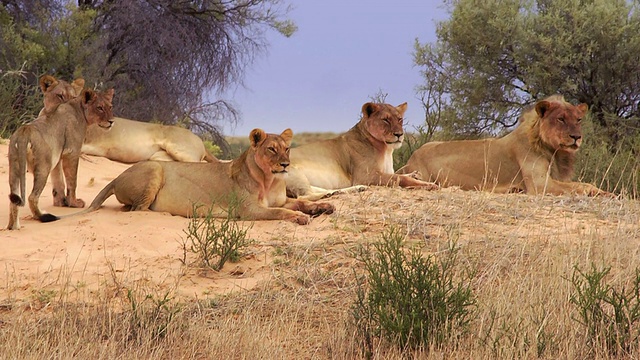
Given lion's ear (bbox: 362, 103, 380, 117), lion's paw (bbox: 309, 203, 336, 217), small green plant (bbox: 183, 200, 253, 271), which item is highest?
lion's ear (bbox: 362, 103, 380, 117)

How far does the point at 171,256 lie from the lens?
7.21m

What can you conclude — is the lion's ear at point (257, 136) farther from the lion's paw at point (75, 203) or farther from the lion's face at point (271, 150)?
the lion's paw at point (75, 203)

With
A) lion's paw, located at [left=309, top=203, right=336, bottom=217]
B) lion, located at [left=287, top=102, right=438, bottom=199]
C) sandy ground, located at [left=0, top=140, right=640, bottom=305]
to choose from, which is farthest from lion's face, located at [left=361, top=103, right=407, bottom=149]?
Answer: lion's paw, located at [left=309, top=203, right=336, bottom=217]

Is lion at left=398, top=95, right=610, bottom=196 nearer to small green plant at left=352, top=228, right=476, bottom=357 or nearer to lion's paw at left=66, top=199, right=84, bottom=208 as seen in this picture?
lion's paw at left=66, top=199, right=84, bottom=208

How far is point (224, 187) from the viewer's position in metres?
8.56

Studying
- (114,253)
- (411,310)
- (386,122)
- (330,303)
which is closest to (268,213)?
(114,253)

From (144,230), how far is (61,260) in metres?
0.86

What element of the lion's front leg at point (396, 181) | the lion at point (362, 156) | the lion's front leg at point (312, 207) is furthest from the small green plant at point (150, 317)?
the lion's front leg at point (396, 181)

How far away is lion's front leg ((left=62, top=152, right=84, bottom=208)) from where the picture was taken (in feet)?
29.5

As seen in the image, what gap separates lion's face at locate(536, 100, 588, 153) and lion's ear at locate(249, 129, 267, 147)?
322cm

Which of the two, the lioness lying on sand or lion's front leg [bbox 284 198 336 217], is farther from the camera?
the lioness lying on sand

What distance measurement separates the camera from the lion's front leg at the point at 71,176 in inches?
353

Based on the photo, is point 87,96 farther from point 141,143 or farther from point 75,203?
point 141,143

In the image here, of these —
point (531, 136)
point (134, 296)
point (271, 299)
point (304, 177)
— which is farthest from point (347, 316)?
point (531, 136)
